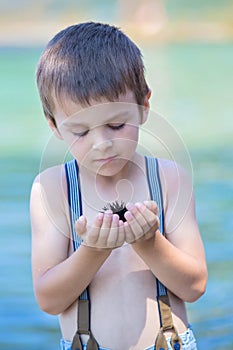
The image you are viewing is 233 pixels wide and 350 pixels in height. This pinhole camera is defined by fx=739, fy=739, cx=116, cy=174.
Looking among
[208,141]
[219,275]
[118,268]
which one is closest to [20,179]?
[208,141]

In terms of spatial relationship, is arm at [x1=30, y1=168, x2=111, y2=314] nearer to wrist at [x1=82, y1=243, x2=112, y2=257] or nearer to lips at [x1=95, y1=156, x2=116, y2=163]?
wrist at [x1=82, y1=243, x2=112, y2=257]

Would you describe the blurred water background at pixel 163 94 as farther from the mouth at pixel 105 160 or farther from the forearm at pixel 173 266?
the mouth at pixel 105 160

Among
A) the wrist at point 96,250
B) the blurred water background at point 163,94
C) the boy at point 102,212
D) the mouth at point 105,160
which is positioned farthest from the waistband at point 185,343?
the blurred water background at point 163,94

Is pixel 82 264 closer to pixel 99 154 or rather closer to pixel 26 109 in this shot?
pixel 99 154

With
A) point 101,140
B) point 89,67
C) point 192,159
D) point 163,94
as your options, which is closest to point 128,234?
point 101,140

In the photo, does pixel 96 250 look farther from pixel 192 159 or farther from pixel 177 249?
pixel 192 159
